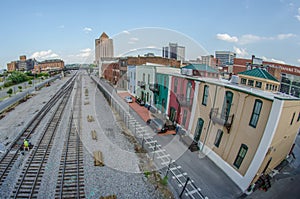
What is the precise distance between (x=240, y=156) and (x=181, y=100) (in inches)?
296

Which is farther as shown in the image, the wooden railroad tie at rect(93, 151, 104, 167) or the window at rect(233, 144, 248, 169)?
the wooden railroad tie at rect(93, 151, 104, 167)

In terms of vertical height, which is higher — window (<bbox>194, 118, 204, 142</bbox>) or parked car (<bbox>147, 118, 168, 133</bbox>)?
window (<bbox>194, 118, 204, 142</bbox>)

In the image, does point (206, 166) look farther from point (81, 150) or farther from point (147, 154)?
point (81, 150)

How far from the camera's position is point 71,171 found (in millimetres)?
10570

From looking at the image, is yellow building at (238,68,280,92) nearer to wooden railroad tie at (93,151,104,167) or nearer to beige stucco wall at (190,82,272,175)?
beige stucco wall at (190,82,272,175)

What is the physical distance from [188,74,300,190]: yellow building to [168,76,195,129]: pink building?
73.2 inches

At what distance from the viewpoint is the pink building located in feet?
50.9

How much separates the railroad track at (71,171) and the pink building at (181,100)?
32.7 feet

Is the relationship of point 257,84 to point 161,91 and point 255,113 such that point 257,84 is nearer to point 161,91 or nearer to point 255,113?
point 255,113

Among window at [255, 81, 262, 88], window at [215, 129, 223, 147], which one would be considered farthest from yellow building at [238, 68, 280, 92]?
window at [215, 129, 223, 147]

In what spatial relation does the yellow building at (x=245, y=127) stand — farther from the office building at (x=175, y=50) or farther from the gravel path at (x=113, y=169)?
the office building at (x=175, y=50)

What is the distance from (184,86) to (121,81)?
96.4 feet

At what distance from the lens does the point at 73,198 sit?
8.52 meters

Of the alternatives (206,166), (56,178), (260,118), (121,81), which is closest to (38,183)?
(56,178)
